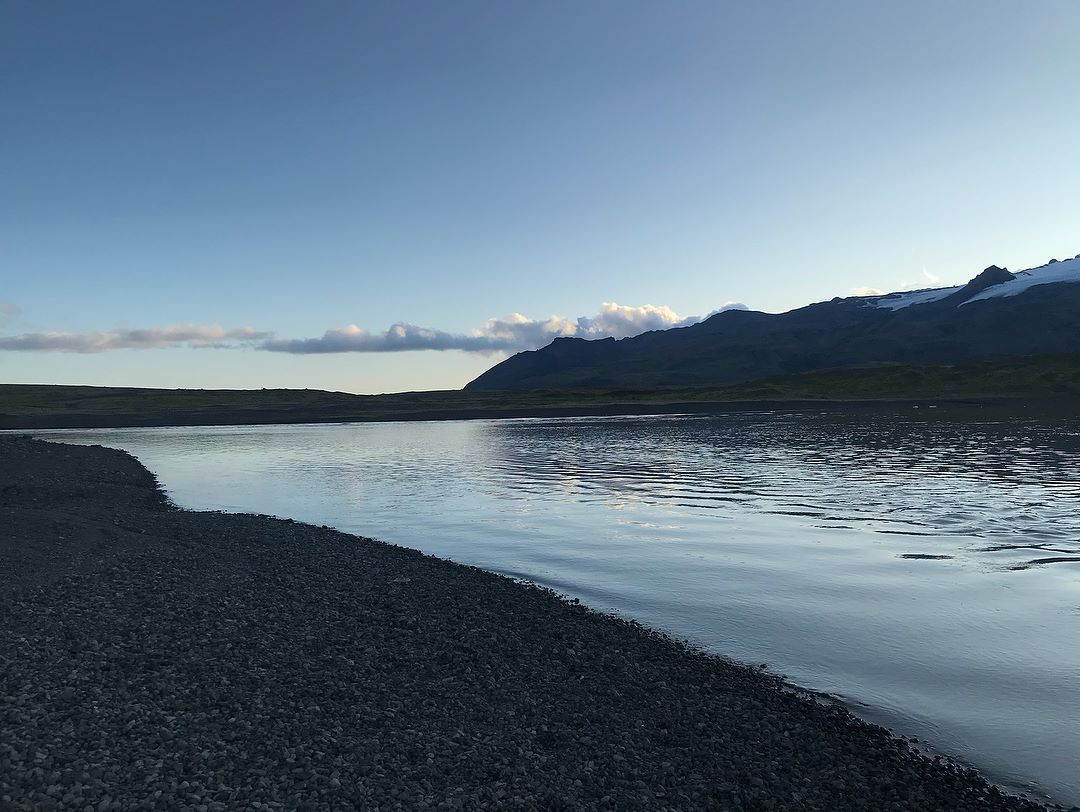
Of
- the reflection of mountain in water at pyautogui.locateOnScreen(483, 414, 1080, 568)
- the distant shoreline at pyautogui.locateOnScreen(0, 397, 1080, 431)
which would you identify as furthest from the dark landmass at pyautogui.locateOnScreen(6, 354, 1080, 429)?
the reflection of mountain in water at pyautogui.locateOnScreen(483, 414, 1080, 568)

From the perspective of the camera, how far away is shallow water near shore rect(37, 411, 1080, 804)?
13484 mm

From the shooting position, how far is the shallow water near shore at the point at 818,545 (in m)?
13.5

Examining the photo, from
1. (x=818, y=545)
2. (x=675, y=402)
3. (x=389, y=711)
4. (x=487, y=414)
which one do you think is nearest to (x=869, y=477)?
(x=818, y=545)

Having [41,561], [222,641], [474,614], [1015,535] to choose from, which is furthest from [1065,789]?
[41,561]

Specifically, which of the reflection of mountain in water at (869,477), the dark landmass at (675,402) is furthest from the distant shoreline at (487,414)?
the reflection of mountain in water at (869,477)

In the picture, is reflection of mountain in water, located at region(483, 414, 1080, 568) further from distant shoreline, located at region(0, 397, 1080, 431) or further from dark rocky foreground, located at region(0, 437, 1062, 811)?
distant shoreline, located at region(0, 397, 1080, 431)

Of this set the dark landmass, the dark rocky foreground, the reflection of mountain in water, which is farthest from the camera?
the dark landmass

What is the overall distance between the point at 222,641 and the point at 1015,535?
25449mm

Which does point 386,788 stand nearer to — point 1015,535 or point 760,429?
point 1015,535

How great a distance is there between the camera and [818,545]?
25.5 metres

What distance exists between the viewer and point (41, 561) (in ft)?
69.0

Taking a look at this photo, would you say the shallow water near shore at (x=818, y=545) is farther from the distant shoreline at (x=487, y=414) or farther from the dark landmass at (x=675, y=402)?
the dark landmass at (x=675, y=402)

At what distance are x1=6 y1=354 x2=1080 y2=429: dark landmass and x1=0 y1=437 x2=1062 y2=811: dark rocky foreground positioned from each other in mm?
120918

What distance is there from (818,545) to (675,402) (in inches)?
5470
